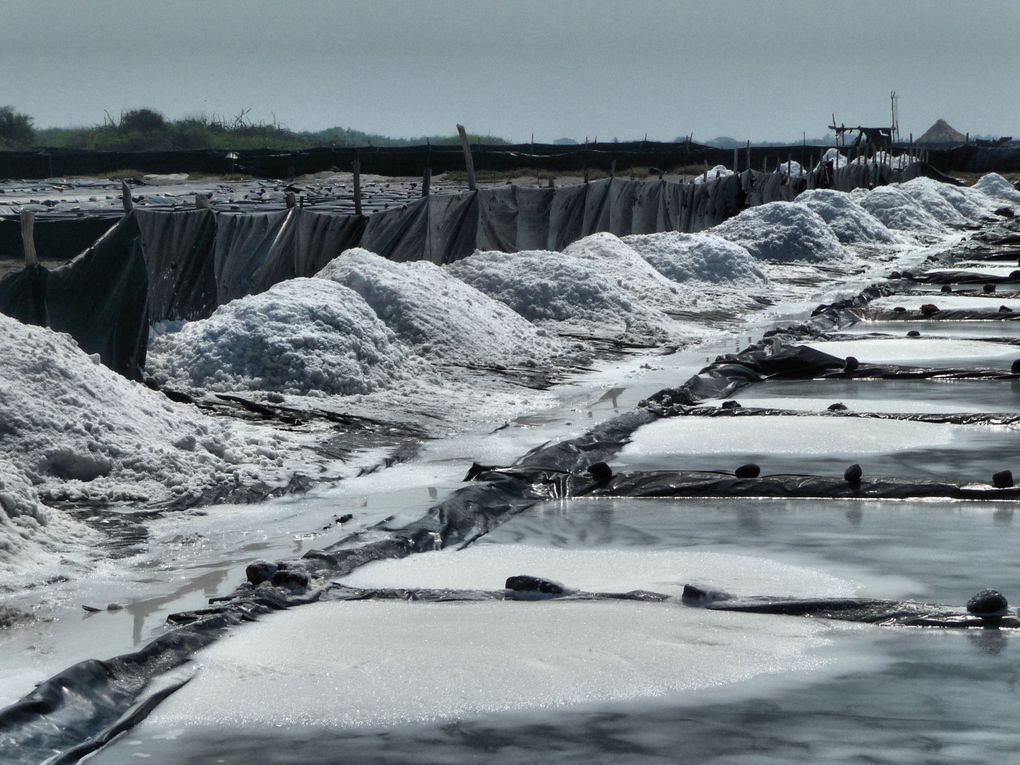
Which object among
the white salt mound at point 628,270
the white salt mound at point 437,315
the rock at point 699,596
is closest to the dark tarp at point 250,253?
the white salt mound at point 437,315

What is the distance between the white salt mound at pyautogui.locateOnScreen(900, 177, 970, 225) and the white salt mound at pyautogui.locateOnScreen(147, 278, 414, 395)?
24.6 metres

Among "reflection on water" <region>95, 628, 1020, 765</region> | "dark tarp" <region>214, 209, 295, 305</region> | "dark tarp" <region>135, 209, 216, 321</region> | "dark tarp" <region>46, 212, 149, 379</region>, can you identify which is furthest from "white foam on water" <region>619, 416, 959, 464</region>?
"dark tarp" <region>214, 209, 295, 305</region>

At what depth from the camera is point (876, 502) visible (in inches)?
242

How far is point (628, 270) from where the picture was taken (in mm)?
15039

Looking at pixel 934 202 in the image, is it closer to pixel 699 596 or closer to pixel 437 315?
pixel 437 315

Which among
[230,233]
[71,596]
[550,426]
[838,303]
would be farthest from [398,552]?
[838,303]

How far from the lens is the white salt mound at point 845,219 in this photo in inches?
981

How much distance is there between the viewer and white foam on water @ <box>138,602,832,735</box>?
3.69 metres

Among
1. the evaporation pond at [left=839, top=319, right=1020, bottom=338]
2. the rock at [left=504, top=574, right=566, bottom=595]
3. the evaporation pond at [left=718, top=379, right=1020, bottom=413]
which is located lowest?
the rock at [left=504, top=574, right=566, bottom=595]

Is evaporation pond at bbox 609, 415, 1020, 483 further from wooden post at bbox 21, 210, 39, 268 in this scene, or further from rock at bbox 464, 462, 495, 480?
wooden post at bbox 21, 210, 39, 268

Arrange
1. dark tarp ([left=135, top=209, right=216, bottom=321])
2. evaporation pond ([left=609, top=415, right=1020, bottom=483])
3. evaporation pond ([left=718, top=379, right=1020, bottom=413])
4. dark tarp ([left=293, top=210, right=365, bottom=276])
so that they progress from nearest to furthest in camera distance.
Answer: evaporation pond ([left=609, top=415, right=1020, bottom=483]) → evaporation pond ([left=718, top=379, right=1020, bottom=413]) → dark tarp ([left=135, top=209, right=216, bottom=321]) → dark tarp ([left=293, top=210, right=365, bottom=276])

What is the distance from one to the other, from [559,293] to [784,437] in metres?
5.66

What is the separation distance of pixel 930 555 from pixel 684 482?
146 centimetres

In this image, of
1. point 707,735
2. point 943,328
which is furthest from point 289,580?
point 943,328
